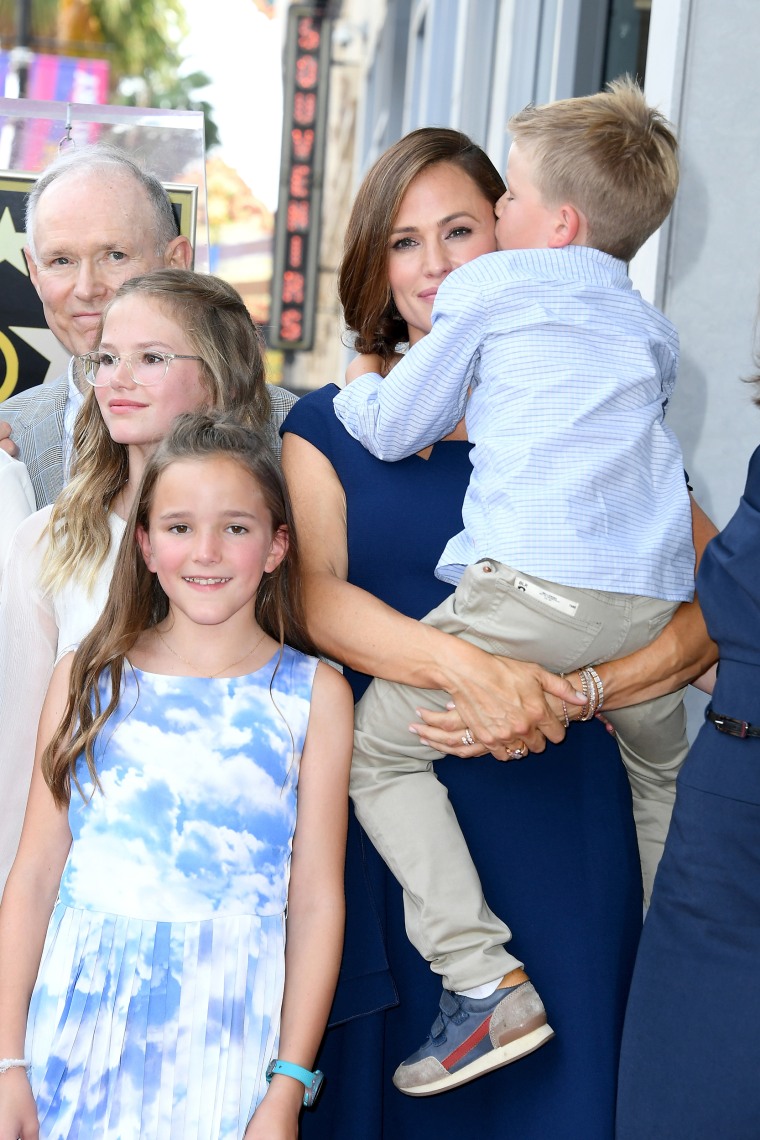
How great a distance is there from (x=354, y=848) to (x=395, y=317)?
101 centimetres

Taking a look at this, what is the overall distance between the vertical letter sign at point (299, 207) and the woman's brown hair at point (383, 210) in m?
13.1

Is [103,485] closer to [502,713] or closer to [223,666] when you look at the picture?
[223,666]

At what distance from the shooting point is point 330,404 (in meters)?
2.37

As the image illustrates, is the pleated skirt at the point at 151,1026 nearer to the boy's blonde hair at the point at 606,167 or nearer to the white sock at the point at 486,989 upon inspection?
the white sock at the point at 486,989

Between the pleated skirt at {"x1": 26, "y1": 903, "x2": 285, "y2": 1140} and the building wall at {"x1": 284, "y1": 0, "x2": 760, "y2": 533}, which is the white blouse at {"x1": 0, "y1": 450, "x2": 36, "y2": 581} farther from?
the building wall at {"x1": 284, "y1": 0, "x2": 760, "y2": 533}

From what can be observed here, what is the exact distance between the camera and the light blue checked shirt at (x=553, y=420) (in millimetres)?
2072

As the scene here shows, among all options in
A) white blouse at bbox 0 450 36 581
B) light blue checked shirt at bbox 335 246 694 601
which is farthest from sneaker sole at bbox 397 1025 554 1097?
white blouse at bbox 0 450 36 581

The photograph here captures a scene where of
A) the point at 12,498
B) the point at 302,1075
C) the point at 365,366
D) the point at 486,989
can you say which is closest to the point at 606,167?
the point at 365,366

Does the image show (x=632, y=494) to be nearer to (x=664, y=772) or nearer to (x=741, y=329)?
(x=664, y=772)

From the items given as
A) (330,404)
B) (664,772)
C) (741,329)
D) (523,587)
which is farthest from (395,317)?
(741,329)

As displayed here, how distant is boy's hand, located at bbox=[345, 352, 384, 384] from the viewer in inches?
98.2

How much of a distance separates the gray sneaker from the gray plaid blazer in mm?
1148

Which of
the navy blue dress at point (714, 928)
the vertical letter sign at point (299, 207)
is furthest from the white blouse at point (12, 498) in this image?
the vertical letter sign at point (299, 207)

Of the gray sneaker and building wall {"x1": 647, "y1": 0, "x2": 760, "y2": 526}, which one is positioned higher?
building wall {"x1": 647, "y1": 0, "x2": 760, "y2": 526}
